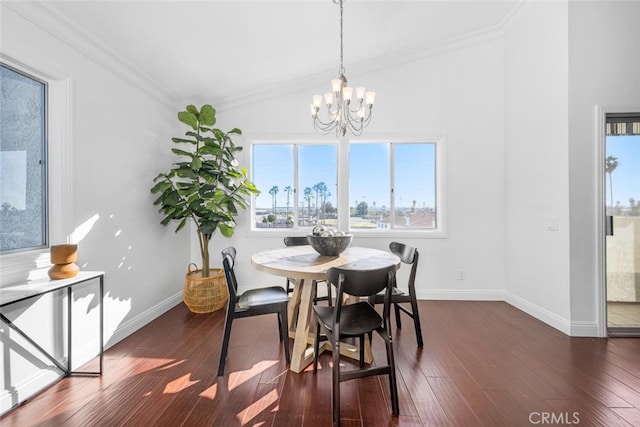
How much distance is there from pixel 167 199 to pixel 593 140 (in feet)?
14.4

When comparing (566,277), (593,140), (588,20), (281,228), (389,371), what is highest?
(588,20)

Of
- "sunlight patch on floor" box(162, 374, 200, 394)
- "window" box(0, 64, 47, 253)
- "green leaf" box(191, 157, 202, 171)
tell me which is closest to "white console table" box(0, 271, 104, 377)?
"window" box(0, 64, 47, 253)

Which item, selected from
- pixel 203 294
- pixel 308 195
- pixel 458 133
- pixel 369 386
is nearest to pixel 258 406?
pixel 369 386

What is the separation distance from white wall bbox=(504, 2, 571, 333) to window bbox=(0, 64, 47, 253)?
14.9ft

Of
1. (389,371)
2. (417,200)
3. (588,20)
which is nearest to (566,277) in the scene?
(417,200)

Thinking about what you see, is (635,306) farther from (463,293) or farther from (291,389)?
(291,389)

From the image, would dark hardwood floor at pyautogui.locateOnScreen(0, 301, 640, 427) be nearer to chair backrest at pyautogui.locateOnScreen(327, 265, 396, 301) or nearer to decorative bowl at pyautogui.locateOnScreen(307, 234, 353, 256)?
chair backrest at pyautogui.locateOnScreen(327, 265, 396, 301)

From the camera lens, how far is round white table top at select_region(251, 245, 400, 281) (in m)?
1.98

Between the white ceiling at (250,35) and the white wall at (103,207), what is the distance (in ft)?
0.82

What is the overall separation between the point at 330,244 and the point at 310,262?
0.26 meters

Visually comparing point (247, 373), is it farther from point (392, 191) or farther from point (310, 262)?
point (392, 191)

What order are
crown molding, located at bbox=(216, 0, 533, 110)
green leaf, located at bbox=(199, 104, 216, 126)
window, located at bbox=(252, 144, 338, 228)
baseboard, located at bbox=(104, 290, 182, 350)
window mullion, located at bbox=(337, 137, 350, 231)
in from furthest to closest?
window, located at bbox=(252, 144, 338, 228) < window mullion, located at bbox=(337, 137, 350, 231) < crown molding, located at bbox=(216, 0, 533, 110) < green leaf, located at bbox=(199, 104, 216, 126) < baseboard, located at bbox=(104, 290, 182, 350)

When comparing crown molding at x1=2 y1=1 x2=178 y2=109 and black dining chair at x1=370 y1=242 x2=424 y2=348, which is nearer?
crown molding at x1=2 y1=1 x2=178 y2=109

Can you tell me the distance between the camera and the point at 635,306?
9.07 ft
